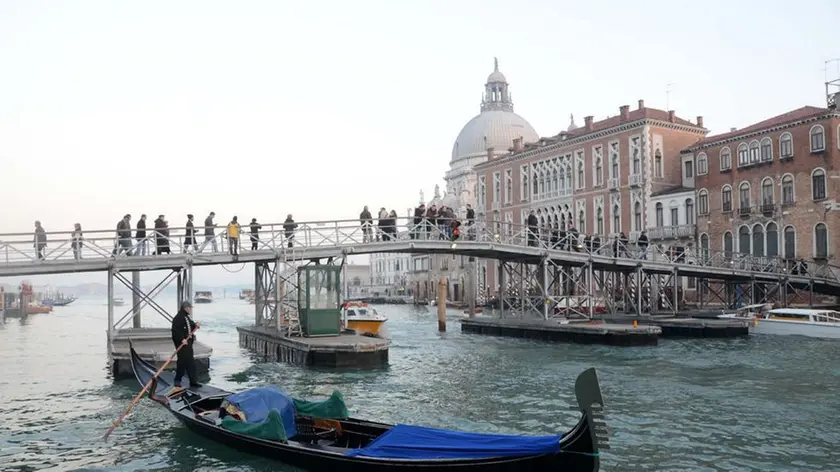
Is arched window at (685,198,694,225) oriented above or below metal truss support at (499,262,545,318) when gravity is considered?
above

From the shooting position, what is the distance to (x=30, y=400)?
1864cm

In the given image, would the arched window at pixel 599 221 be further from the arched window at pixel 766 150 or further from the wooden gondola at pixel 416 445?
the wooden gondola at pixel 416 445

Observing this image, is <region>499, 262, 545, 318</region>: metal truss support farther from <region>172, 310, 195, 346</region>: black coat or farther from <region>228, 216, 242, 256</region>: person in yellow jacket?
<region>172, 310, 195, 346</region>: black coat

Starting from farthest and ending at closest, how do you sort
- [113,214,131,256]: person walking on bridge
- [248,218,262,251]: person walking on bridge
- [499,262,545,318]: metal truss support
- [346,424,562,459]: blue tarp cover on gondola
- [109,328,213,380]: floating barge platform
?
[499,262,545,318]: metal truss support → [248,218,262,251]: person walking on bridge → [113,214,131,256]: person walking on bridge → [109,328,213,380]: floating barge platform → [346,424,562,459]: blue tarp cover on gondola

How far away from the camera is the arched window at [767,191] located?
136ft

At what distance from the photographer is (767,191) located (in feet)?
137

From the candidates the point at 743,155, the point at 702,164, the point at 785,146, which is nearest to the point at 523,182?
the point at 702,164

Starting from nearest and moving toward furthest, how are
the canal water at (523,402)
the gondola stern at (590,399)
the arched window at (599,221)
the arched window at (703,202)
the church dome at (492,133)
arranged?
the gondola stern at (590,399) < the canal water at (523,402) < the arched window at (703,202) < the arched window at (599,221) < the church dome at (492,133)

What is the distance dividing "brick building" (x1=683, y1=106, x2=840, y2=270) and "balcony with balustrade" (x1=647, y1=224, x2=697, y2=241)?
0.59m

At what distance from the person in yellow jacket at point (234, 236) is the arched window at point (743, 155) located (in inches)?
1151

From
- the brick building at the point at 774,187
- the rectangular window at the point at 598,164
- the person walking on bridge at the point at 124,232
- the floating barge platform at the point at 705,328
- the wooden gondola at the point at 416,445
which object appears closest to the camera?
the wooden gondola at the point at 416,445

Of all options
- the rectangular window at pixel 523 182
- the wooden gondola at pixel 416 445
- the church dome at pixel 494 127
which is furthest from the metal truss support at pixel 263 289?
the church dome at pixel 494 127

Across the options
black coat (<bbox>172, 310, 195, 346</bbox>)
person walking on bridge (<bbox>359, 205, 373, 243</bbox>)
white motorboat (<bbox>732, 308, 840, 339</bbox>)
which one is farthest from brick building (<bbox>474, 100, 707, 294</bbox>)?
black coat (<bbox>172, 310, 195, 346</bbox>)

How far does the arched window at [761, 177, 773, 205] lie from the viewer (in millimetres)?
41531
